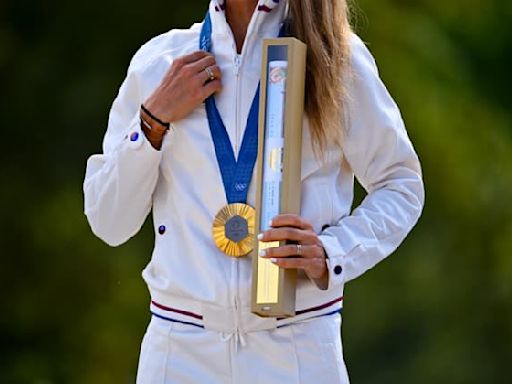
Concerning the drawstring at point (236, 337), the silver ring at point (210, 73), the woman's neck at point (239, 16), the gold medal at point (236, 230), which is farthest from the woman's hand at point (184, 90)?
the drawstring at point (236, 337)

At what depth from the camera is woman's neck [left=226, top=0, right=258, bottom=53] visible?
310 cm

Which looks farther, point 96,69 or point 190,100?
point 96,69

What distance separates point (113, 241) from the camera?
10.3 ft

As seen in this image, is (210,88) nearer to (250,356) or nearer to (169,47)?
(169,47)

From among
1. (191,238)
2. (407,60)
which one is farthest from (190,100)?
(407,60)

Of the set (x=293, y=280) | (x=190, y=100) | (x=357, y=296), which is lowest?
(x=357, y=296)

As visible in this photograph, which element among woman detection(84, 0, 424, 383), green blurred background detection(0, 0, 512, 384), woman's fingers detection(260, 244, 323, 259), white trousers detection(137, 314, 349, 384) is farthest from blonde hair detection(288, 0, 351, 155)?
green blurred background detection(0, 0, 512, 384)

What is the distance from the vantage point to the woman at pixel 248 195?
2908mm

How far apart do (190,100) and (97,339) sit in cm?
282

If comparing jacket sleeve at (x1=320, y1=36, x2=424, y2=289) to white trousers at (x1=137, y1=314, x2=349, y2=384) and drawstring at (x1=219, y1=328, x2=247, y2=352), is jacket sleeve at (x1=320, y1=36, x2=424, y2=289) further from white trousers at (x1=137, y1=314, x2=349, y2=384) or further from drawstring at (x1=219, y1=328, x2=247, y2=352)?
drawstring at (x1=219, y1=328, x2=247, y2=352)

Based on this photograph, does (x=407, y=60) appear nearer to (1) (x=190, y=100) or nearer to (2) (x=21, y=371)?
(2) (x=21, y=371)

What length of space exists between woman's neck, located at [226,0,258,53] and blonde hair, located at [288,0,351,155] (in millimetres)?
124

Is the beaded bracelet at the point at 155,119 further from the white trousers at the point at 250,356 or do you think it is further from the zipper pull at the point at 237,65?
the white trousers at the point at 250,356

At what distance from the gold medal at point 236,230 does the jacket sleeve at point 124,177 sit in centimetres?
20
